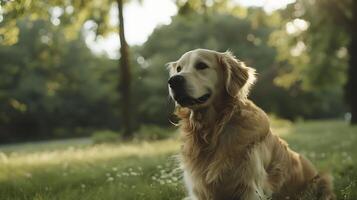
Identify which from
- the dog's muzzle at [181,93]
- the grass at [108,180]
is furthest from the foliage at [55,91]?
the dog's muzzle at [181,93]

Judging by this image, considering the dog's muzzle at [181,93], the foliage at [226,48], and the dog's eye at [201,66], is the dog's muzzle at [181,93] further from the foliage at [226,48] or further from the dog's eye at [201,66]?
the foliage at [226,48]

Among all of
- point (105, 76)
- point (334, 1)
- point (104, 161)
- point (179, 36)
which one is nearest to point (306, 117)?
point (179, 36)

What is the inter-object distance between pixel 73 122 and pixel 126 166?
40437 millimetres

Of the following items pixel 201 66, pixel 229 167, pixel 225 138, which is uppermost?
pixel 201 66

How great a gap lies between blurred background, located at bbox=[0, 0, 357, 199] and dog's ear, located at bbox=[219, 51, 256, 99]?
2.97ft

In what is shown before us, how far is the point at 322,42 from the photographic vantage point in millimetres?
23938

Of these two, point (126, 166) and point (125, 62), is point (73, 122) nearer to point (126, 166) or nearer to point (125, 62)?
point (125, 62)

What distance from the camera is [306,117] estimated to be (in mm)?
58594

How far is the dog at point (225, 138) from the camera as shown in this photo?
500cm

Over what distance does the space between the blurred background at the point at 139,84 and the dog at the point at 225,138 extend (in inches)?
28.1

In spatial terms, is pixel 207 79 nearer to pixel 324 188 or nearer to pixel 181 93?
pixel 181 93

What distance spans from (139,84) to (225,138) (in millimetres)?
42920

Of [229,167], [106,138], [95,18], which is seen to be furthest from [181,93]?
[106,138]

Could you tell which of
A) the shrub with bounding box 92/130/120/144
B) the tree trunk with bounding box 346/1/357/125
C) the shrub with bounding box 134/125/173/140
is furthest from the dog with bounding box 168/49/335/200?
the tree trunk with bounding box 346/1/357/125
